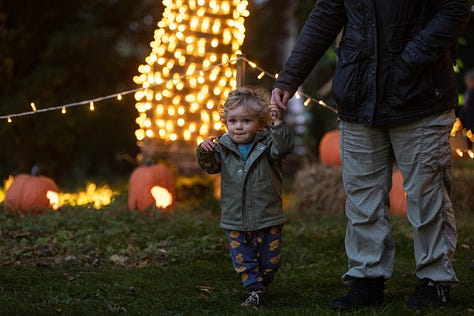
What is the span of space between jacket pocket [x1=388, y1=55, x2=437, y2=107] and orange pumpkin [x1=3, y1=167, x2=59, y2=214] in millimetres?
3935

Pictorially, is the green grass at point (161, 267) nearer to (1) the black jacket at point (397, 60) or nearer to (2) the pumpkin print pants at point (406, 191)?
(2) the pumpkin print pants at point (406, 191)

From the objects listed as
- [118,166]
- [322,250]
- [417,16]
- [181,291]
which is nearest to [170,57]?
[322,250]

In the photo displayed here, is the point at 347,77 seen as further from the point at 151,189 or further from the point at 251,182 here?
the point at 151,189

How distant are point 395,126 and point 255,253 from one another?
3.10 ft

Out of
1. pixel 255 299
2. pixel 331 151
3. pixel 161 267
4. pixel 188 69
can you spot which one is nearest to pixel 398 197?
pixel 331 151

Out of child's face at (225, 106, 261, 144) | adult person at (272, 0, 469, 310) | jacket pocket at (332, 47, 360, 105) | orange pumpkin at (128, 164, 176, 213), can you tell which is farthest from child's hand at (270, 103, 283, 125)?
orange pumpkin at (128, 164, 176, 213)

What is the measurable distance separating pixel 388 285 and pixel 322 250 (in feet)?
4.25

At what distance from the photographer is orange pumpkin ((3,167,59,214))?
6660 mm

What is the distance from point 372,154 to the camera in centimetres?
376

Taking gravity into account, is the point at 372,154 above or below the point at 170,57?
below

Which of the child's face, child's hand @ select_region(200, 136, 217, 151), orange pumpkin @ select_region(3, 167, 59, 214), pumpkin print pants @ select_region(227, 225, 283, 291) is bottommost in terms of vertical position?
pumpkin print pants @ select_region(227, 225, 283, 291)

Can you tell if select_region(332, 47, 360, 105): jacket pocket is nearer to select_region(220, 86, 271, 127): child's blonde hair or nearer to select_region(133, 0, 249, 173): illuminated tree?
select_region(220, 86, 271, 127): child's blonde hair

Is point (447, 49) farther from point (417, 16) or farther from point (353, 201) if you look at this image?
point (353, 201)

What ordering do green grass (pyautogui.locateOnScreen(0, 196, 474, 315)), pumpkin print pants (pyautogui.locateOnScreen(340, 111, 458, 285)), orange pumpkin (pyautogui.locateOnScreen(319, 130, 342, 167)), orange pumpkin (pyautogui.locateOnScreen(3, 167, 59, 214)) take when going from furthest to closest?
orange pumpkin (pyautogui.locateOnScreen(319, 130, 342, 167))
orange pumpkin (pyautogui.locateOnScreen(3, 167, 59, 214))
green grass (pyautogui.locateOnScreen(0, 196, 474, 315))
pumpkin print pants (pyautogui.locateOnScreen(340, 111, 458, 285))
